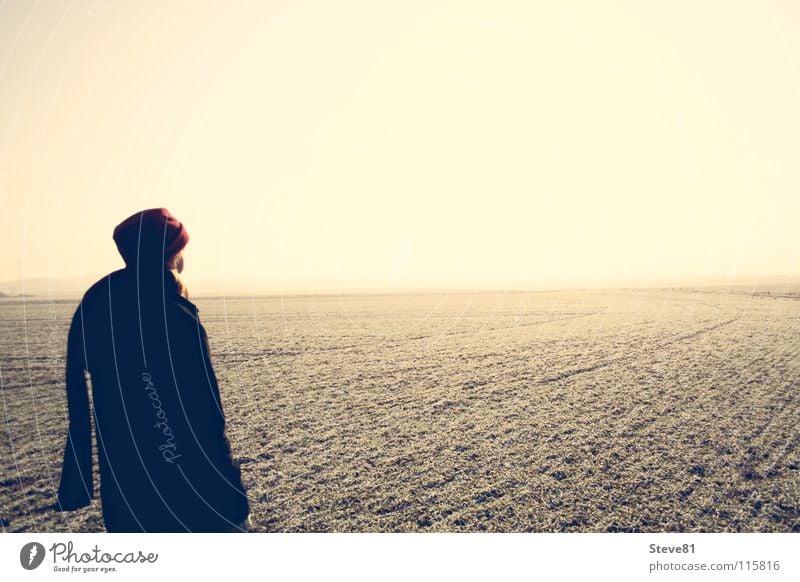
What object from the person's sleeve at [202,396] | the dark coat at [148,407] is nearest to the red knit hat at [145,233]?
the dark coat at [148,407]

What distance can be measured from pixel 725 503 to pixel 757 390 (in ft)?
19.9

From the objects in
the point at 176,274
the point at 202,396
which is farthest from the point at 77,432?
the point at 176,274

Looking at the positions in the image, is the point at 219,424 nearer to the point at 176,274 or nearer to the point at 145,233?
the point at 176,274

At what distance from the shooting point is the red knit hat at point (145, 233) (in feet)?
9.05

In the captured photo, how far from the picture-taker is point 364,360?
1438cm

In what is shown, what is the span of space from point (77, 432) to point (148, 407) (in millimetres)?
465

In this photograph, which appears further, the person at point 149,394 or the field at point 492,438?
the field at point 492,438

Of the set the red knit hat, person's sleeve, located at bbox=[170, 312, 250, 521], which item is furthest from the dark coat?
the red knit hat

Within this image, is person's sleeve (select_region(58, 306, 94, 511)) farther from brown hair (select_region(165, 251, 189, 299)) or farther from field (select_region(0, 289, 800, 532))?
field (select_region(0, 289, 800, 532))

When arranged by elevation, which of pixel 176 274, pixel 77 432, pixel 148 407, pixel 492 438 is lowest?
pixel 492 438

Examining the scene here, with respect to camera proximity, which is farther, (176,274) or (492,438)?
(492,438)

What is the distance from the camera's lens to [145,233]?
9.07 ft

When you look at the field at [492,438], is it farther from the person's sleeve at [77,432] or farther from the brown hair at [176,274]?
the brown hair at [176,274]
